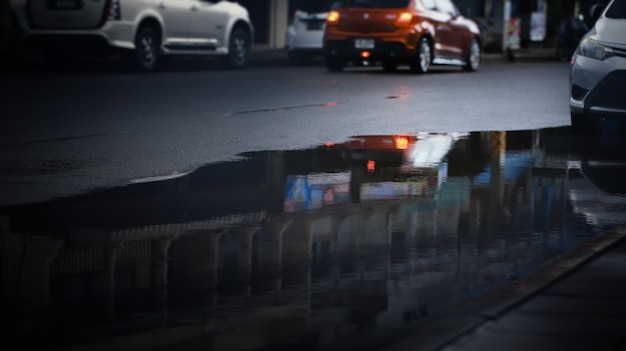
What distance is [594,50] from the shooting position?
44.5 ft

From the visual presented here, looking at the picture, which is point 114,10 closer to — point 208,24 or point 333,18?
point 208,24

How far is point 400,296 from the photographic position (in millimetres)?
5992

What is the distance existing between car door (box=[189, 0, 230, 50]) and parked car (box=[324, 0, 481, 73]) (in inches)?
88.2

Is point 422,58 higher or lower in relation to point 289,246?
lower

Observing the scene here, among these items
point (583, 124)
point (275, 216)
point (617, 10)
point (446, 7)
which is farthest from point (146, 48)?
point (275, 216)

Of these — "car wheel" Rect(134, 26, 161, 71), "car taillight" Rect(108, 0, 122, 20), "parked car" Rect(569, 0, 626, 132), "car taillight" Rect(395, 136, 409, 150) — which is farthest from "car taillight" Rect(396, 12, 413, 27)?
"car taillight" Rect(395, 136, 409, 150)

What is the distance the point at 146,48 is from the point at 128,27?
79 cm

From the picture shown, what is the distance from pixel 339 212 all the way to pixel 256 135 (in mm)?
5074

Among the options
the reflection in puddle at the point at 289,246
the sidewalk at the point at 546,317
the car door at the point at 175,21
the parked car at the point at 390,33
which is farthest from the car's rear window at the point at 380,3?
the sidewalk at the point at 546,317

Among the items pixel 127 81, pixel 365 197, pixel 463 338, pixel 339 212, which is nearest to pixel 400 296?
pixel 463 338

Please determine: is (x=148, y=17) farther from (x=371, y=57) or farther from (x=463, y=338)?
(x=463, y=338)

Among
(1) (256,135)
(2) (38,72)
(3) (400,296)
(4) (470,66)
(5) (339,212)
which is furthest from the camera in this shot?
(4) (470,66)

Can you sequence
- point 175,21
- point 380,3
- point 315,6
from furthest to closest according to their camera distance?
1. point 315,6
2. point 380,3
3. point 175,21

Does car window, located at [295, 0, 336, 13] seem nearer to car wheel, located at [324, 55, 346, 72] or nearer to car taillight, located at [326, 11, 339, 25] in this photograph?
car wheel, located at [324, 55, 346, 72]
